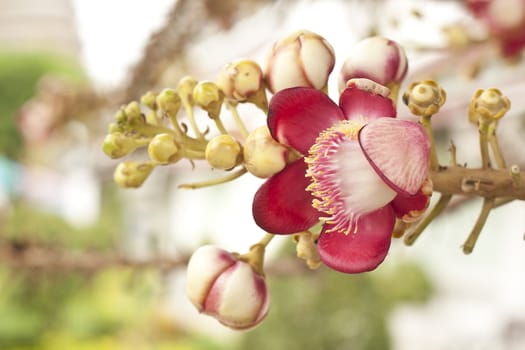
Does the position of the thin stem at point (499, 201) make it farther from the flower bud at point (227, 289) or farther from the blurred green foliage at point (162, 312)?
the blurred green foliage at point (162, 312)

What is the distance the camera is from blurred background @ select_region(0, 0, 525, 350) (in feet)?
1.48

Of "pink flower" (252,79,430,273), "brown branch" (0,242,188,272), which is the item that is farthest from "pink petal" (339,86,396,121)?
"brown branch" (0,242,188,272)

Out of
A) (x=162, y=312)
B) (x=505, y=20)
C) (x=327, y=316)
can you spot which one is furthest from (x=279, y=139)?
(x=162, y=312)

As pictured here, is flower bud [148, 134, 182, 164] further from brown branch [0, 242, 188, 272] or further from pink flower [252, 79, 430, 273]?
brown branch [0, 242, 188, 272]

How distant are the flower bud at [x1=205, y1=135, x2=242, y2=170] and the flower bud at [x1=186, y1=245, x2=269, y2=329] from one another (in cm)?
3

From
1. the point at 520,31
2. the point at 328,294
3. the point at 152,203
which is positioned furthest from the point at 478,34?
the point at 152,203

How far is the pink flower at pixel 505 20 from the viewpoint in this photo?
29cm

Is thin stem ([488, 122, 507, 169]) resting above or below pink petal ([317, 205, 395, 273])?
above

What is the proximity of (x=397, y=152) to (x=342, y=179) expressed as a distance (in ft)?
0.07

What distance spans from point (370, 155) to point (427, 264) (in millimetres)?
1508

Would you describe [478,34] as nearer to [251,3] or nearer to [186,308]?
[251,3]

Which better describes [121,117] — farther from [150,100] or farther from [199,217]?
[199,217]

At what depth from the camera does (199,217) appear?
7.82ft

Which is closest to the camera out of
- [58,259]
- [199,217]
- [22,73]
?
[58,259]
